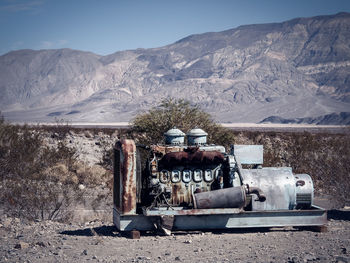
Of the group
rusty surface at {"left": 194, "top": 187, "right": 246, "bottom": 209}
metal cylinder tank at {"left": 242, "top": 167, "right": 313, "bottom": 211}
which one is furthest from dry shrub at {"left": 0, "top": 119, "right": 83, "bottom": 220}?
metal cylinder tank at {"left": 242, "top": 167, "right": 313, "bottom": 211}

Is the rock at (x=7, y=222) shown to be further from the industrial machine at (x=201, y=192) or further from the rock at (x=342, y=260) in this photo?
the rock at (x=342, y=260)

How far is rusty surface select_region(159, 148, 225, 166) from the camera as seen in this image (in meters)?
10.5

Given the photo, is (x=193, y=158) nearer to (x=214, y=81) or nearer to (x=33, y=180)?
(x=33, y=180)

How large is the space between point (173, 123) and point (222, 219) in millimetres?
6816

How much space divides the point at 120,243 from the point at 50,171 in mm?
10342

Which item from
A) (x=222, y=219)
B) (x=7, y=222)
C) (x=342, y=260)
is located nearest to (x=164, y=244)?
(x=222, y=219)

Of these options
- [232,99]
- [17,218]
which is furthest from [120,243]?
[232,99]

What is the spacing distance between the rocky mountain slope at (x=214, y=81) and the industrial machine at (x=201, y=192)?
105m

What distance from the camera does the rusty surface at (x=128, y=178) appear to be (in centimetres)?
1008

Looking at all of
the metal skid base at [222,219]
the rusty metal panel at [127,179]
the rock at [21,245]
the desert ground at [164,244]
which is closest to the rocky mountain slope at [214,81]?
the metal skid base at [222,219]

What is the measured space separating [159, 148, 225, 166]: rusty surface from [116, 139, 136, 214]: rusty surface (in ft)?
2.69

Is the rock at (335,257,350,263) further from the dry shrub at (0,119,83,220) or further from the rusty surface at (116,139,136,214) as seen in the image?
the dry shrub at (0,119,83,220)

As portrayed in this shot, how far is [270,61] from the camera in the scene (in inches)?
6122

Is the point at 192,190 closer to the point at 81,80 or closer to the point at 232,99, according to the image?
the point at 232,99
